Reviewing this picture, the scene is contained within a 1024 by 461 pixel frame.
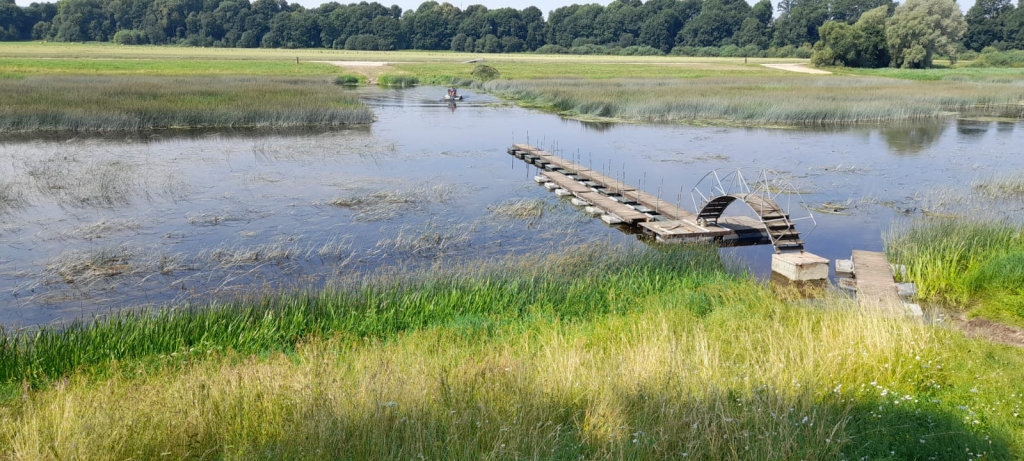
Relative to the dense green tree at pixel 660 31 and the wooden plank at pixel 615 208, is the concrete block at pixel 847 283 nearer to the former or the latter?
the wooden plank at pixel 615 208

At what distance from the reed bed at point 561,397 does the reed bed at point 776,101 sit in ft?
90.7

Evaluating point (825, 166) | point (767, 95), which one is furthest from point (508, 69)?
point (825, 166)

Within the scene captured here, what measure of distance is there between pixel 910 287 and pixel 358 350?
8.05 metres

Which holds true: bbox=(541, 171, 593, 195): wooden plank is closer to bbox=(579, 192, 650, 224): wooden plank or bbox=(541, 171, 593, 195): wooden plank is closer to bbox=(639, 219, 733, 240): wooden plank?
bbox=(579, 192, 650, 224): wooden plank

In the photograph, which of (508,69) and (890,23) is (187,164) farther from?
(890,23)

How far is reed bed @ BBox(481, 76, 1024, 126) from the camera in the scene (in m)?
34.5

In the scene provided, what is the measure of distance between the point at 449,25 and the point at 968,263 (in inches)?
4653

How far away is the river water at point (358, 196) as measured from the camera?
12.3 m

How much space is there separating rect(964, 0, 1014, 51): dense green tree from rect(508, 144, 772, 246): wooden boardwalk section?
86.9 m

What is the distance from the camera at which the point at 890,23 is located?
6994cm

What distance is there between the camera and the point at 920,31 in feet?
223

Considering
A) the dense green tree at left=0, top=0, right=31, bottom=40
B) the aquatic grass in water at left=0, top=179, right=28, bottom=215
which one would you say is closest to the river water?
the aquatic grass in water at left=0, top=179, right=28, bottom=215

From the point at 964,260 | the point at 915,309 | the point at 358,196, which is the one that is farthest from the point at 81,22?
the point at 915,309

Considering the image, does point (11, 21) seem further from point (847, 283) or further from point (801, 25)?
point (847, 283)
